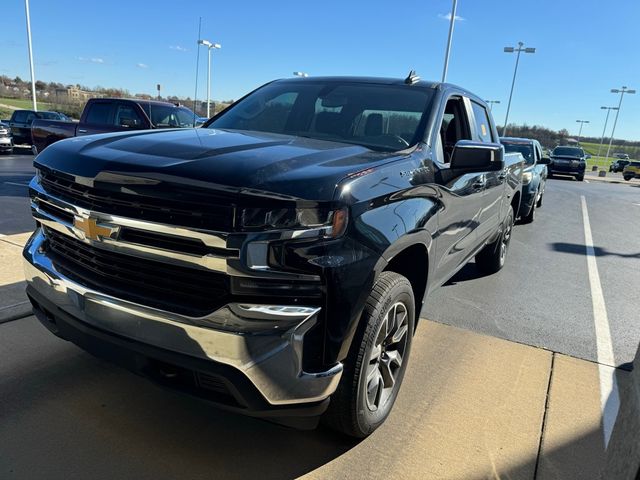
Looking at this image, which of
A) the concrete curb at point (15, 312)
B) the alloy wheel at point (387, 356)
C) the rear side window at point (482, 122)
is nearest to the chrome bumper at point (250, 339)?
the alloy wheel at point (387, 356)

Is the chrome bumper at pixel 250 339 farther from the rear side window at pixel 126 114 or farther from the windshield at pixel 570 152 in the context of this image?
the windshield at pixel 570 152

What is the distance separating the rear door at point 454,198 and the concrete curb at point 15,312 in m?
3.09

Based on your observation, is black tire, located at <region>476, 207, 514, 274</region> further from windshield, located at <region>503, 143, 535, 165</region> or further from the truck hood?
windshield, located at <region>503, 143, 535, 165</region>

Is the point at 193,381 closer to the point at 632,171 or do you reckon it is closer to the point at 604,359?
the point at 604,359

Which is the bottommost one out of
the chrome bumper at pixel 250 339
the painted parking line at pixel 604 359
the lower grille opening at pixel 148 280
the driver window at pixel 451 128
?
the painted parking line at pixel 604 359

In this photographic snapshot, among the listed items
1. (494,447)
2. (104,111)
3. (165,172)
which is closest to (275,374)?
(165,172)

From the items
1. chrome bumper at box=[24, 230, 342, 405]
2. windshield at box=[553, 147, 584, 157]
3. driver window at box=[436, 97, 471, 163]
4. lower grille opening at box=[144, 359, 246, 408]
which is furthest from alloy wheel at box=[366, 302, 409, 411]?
windshield at box=[553, 147, 584, 157]

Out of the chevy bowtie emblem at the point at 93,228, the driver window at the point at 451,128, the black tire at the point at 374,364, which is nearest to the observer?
the chevy bowtie emblem at the point at 93,228

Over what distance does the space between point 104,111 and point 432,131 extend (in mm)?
8574

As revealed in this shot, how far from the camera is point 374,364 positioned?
256cm

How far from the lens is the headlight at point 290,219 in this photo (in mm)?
1932

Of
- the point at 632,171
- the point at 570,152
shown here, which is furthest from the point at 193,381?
the point at 632,171

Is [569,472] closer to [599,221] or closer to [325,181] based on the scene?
[325,181]

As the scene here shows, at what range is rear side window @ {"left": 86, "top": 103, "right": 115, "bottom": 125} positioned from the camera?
981 cm
